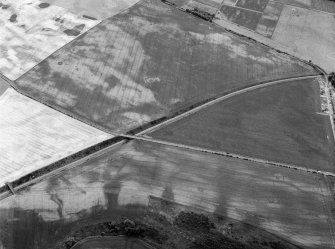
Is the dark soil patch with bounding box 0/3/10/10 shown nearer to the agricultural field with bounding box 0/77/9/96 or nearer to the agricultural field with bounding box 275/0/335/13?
the agricultural field with bounding box 0/77/9/96

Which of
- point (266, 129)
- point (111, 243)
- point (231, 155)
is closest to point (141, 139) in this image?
point (231, 155)

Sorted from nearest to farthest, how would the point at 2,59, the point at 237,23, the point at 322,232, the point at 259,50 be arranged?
the point at 322,232 → the point at 2,59 → the point at 259,50 → the point at 237,23

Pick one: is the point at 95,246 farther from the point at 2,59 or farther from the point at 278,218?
the point at 2,59

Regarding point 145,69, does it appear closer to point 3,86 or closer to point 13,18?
point 3,86

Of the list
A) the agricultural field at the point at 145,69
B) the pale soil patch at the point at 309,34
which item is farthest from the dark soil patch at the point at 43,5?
the pale soil patch at the point at 309,34

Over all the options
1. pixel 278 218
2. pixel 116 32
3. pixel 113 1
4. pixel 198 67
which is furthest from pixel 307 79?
pixel 113 1

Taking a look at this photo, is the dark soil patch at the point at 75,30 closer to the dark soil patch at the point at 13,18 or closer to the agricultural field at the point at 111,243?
the dark soil patch at the point at 13,18
